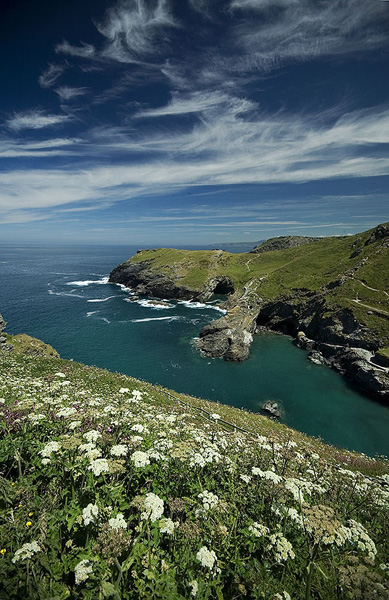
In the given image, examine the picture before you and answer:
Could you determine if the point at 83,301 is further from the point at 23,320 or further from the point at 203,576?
the point at 203,576

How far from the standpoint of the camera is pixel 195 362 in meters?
55.2

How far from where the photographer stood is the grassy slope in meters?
66.2

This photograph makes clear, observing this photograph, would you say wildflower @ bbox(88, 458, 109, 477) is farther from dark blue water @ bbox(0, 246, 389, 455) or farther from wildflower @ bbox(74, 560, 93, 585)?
dark blue water @ bbox(0, 246, 389, 455)

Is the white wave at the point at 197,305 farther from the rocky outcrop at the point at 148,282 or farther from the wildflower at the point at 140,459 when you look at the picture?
the wildflower at the point at 140,459

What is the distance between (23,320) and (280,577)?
291ft

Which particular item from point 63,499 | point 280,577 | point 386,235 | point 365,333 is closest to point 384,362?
point 365,333

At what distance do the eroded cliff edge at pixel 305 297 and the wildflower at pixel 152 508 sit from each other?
173 feet

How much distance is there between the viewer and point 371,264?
279 feet

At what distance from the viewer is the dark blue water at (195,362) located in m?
38.6

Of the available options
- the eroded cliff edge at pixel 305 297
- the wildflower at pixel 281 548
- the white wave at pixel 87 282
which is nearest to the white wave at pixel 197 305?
the eroded cliff edge at pixel 305 297

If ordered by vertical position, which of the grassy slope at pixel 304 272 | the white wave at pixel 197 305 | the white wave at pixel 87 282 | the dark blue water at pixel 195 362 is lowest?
the dark blue water at pixel 195 362

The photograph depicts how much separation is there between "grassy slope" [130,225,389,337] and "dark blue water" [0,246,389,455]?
70.0 ft

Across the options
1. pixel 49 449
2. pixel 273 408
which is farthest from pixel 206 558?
pixel 273 408

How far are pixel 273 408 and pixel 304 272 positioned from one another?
88720 millimetres
